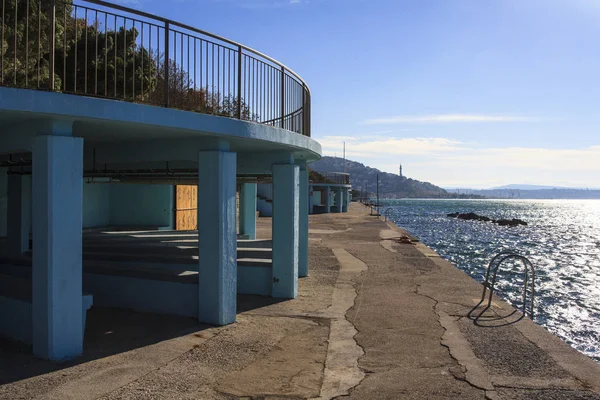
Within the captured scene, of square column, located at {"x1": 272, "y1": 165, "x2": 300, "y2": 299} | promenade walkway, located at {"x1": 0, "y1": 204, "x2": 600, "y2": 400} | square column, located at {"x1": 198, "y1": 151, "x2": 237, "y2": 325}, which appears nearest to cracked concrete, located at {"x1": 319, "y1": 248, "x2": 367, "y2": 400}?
promenade walkway, located at {"x1": 0, "y1": 204, "x2": 600, "y2": 400}

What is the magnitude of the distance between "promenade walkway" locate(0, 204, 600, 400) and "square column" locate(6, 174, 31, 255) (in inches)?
152

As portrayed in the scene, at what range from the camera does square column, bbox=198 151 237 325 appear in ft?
28.5

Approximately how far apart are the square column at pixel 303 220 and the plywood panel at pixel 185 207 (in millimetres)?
7984

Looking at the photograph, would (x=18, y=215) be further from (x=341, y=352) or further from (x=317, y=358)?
(x=341, y=352)

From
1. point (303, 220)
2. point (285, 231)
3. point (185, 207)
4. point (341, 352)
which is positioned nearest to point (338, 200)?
point (185, 207)

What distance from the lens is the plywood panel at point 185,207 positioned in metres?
20.7

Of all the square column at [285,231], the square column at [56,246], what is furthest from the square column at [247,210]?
the square column at [56,246]

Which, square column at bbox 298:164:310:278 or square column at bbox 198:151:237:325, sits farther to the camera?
square column at bbox 298:164:310:278

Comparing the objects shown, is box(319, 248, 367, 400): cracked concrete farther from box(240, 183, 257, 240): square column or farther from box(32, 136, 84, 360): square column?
box(240, 183, 257, 240): square column

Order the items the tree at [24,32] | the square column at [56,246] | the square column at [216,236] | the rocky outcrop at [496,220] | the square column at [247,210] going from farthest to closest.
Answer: the rocky outcrop at [496,220], the square column at [247,210], the tree at [24,32], the square column at [216,236], the square column at [56,246]

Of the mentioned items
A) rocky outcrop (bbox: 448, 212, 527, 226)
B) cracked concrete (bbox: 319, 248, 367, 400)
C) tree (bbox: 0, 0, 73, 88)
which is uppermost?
tree (bbox: 0, 0, 73, 88)

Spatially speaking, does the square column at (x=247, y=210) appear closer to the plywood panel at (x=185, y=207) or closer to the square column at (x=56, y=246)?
the plywood panel at (x=185, y=207)

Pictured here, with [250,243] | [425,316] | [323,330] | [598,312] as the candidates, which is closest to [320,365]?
[323,330]

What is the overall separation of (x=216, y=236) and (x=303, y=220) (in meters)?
5.15
